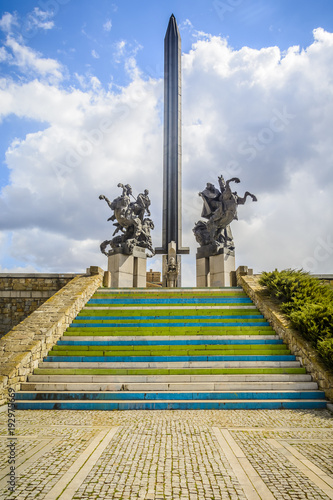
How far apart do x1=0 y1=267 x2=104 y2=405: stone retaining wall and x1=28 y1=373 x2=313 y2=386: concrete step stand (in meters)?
0.41

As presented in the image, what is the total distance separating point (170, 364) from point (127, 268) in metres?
8.27

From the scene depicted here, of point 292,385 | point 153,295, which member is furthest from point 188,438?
point 153,295

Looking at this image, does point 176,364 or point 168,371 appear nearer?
point 168,371

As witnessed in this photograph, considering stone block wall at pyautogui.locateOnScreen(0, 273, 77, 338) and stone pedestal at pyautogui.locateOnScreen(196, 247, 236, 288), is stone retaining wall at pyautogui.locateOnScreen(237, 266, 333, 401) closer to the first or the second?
stone pedestal at pyautogui.locateOnScreen(196, 247, 236, 288)

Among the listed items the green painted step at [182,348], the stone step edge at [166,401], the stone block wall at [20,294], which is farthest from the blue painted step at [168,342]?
the stone block wall at [20,294]

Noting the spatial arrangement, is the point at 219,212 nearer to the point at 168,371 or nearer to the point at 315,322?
the point at 315,322

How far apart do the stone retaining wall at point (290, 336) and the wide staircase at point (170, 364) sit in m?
0.15

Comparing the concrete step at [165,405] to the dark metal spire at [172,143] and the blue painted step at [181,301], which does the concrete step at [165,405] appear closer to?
the blue painted step at [181,301]

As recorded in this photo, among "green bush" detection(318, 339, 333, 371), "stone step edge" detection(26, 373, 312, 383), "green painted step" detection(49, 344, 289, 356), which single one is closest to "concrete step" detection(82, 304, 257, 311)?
"green painted step" detection(49, 344, 289, 356)

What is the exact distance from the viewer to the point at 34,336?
7.14 metres

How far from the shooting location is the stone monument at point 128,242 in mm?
14609

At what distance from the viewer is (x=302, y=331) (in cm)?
704

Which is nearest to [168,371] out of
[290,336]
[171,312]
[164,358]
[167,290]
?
[164,358]

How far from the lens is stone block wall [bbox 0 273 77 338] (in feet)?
39.1
